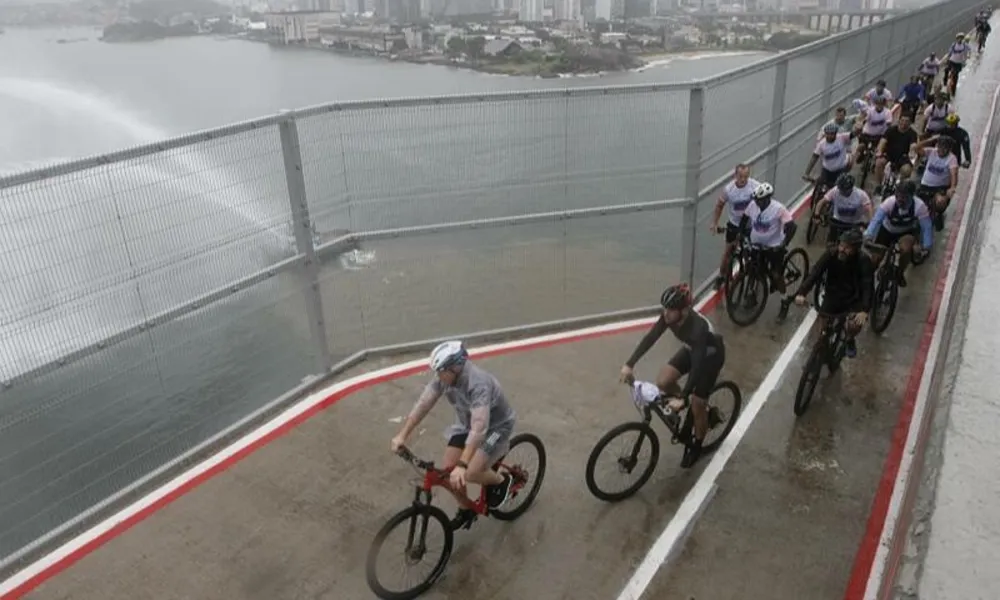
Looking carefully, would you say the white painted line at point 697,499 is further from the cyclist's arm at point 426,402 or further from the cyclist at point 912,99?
the cyclist at point 912,99

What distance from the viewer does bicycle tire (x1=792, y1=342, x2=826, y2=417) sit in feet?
23.4

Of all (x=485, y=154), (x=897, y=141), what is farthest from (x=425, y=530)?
(x=897, y=141)

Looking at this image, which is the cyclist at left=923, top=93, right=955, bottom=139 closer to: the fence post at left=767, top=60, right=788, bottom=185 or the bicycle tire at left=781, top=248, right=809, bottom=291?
the fence post at left=767, top=60, right=788, bottom=185

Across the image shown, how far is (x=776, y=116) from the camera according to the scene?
10.9 m

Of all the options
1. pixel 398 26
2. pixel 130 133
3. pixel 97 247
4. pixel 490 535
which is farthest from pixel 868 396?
pixel 398 26

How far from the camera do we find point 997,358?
10.2 ft

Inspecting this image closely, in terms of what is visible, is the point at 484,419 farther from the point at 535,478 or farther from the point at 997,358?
the point at 997,358

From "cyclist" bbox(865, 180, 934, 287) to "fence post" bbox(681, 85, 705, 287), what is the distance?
6.49 feet

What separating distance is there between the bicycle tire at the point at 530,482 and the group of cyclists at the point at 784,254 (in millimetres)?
280

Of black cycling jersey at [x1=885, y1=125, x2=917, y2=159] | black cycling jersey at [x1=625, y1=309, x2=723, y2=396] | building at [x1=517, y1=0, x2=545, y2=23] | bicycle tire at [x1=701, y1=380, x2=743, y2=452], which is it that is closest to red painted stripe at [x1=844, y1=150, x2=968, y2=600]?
bicycle tire at [x1=701, y1=380, x2=743, y2=452]

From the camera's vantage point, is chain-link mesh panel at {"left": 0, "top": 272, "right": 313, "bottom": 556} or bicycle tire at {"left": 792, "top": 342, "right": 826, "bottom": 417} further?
bicycle tire at {"left": 792, "top": 342, "right": 826, "bottom": 417}

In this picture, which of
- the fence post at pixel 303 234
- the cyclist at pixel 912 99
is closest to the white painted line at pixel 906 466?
the fence post at pixel 303 234

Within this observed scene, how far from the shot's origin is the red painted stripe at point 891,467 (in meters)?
5.36

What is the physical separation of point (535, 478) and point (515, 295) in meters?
4.68
